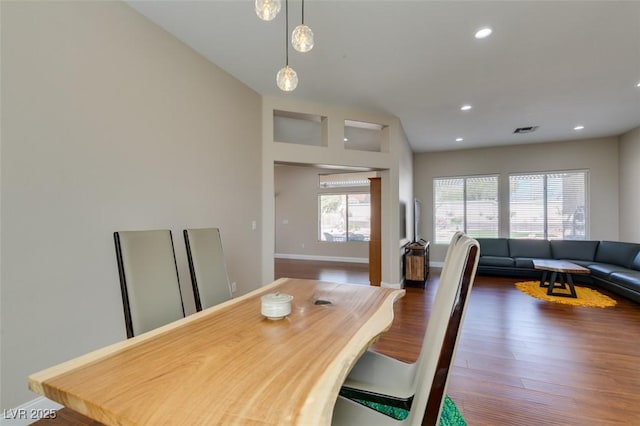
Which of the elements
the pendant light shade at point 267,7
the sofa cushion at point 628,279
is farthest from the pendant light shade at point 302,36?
the sofa cushion at point 628,279

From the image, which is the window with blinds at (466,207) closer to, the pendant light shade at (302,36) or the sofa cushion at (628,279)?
the sofa cushion at (628,279)

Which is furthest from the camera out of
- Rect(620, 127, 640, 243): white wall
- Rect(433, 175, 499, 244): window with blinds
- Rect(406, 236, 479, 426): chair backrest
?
Rect(433, 175, 499, 244): window with blinds

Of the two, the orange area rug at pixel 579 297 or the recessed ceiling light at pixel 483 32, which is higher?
the recessed ceiling light at pixel 483 32

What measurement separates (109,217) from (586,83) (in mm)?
5432

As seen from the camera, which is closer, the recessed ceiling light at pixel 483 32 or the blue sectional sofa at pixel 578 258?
the recessed ceiling light at pixel 483 32

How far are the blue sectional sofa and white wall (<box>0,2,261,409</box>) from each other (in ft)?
19.2

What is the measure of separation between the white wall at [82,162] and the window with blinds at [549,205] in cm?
704

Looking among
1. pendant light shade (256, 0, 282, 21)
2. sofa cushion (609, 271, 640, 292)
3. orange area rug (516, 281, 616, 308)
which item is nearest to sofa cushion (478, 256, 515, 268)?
orange area rug (516, 281, 616, 308)

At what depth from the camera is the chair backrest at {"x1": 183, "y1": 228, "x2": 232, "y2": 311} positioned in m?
1.97

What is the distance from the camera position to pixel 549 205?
666 cm

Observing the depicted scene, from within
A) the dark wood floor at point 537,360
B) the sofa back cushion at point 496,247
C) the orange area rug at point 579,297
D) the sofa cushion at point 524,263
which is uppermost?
the sofa back cushion at point 496,247

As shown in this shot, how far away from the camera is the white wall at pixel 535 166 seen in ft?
20.2

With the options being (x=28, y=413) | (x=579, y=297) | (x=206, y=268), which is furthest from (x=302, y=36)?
(x=579, y=297)

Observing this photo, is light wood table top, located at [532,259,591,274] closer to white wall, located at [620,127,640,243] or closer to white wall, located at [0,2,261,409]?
white wall, located at [620,127,640,243]
